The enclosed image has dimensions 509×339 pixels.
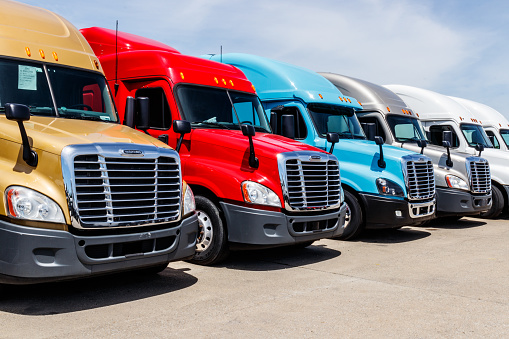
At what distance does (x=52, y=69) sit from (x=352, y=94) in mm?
7586

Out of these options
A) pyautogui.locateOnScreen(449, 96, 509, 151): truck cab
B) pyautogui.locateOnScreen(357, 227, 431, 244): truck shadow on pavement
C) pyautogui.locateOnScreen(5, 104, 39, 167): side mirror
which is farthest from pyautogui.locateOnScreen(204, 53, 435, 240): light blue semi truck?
pyautogui.locateOnScreen(449, 96, 509, 151): truck cab

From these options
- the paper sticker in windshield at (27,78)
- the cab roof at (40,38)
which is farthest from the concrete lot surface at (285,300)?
the cab roof at (40,38)

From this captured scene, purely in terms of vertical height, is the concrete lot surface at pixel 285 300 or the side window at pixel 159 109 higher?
→ the side window at pixel 159 109

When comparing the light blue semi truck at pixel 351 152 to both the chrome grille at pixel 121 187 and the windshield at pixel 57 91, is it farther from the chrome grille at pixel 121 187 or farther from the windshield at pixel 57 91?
the chrome grille at pixel 121 187

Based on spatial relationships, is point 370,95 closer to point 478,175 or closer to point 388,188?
point 478,175

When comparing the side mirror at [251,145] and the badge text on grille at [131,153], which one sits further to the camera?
the side mirror at [251,145]

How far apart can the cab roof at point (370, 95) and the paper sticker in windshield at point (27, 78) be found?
7.58 m

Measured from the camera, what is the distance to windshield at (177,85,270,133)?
8047 mm

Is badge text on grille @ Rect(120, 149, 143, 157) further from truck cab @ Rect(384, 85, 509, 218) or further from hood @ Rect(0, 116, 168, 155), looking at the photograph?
truck cab @ Rect(384, 85, 509, 218)

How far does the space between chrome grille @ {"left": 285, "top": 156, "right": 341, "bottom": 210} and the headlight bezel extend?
219 mm

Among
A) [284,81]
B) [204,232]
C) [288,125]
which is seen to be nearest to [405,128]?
[284,81]

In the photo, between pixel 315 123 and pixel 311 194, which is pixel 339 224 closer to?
pixel 311 194

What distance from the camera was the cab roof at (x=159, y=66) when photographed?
8242 millimetres

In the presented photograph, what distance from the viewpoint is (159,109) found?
812 centimetres
